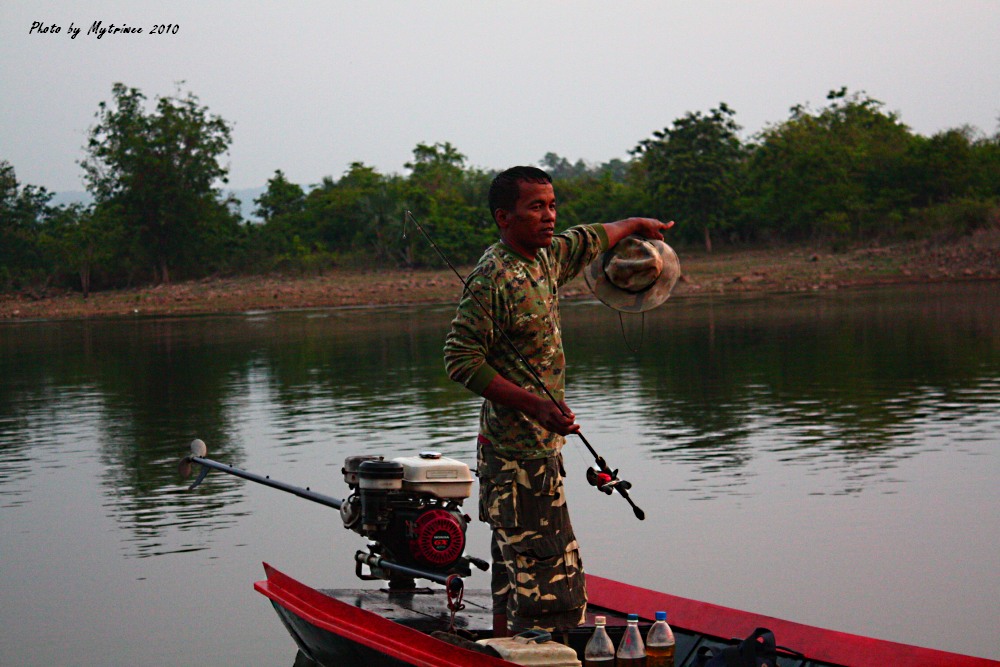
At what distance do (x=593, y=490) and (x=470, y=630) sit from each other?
4764mm

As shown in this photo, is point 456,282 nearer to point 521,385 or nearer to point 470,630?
point 470,630

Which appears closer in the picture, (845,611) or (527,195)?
(527,195)

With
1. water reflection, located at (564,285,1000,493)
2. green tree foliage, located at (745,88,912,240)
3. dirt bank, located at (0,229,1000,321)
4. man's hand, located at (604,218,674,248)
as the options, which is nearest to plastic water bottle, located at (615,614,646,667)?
man's hand, located at (604,218,674,248)

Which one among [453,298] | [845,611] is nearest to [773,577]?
[845,611]

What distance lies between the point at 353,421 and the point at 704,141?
40.6 meters

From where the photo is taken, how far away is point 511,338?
14.4 ft

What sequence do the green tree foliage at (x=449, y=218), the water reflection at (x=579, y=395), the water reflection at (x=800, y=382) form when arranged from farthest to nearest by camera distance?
1. the green tree foliage at (x=449, y=218)
2. the water reflection at (x=800, y=382)
3. the water reflection at (x=579, y=395)

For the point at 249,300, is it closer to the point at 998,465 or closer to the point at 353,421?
the point at 353,421

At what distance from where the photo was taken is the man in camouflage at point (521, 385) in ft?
14.1

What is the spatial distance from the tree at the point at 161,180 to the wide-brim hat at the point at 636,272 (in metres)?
55.6

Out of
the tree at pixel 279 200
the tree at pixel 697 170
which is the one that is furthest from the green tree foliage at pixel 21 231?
the tree at pixel 697 170

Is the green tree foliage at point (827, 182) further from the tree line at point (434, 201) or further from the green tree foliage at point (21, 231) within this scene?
the green tree foliage at point (21, 231)

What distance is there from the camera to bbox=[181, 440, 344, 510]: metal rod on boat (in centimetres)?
607

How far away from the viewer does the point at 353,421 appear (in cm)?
1398
